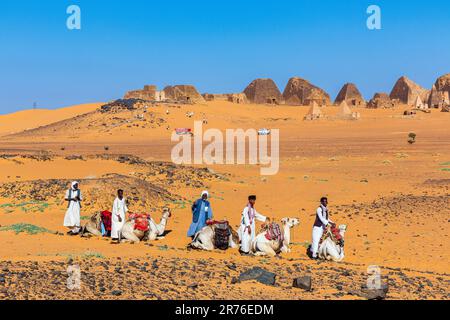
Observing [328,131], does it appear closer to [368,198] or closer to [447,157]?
[447,157]

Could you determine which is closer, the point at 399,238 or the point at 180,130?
the point at 399,238

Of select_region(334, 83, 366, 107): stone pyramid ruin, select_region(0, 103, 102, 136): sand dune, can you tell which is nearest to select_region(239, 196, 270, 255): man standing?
select_region(0, 103, 102, 136): sand dune

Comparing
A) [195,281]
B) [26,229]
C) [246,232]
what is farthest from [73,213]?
[195,281]

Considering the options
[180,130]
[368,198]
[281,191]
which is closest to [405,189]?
[368,198]

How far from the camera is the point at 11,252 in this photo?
11406 millimetres

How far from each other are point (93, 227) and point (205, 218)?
262 cm

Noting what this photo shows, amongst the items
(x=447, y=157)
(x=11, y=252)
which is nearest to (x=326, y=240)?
(x=11, y=252)

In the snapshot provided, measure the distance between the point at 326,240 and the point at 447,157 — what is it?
1167 inches

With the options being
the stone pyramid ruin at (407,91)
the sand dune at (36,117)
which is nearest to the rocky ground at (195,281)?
the sand dune at (36,117)

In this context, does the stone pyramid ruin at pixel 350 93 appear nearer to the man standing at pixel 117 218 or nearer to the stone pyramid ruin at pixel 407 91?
the stone pyramid ruin at pixel 407 91

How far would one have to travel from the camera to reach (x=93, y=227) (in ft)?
45.8
